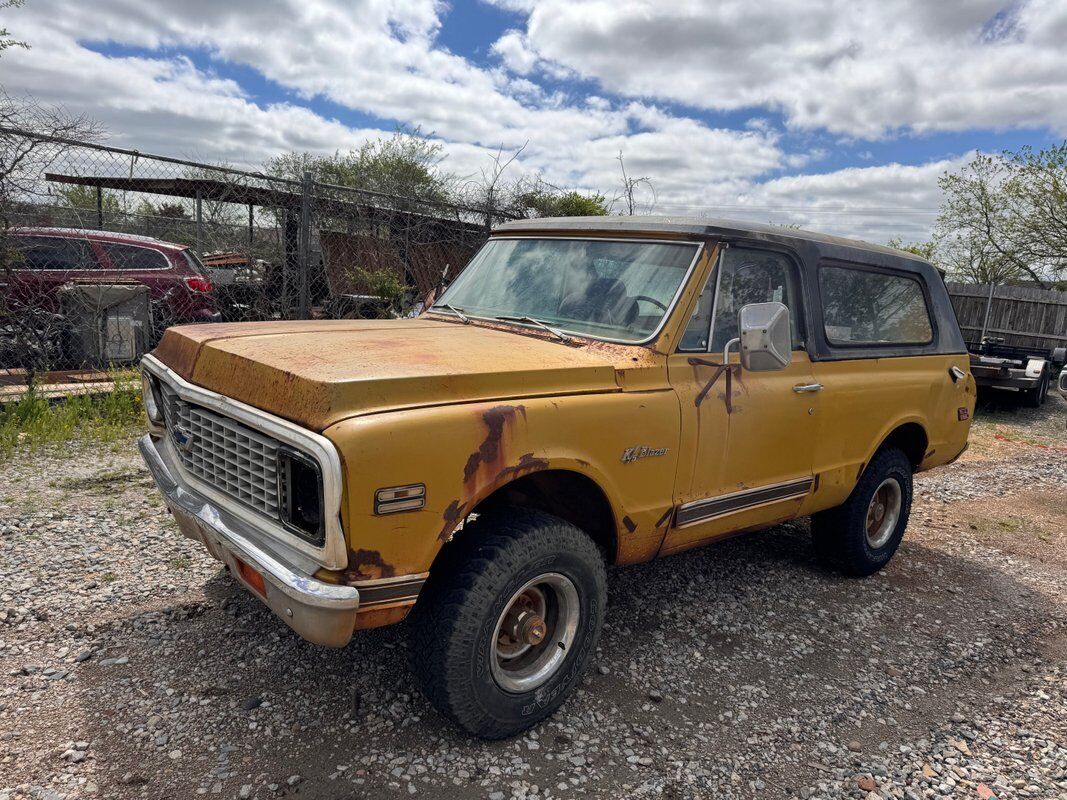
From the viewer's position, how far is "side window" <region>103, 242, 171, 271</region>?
25.9 ft

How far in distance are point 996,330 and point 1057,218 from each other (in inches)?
228

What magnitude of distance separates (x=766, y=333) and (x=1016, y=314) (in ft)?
47.0

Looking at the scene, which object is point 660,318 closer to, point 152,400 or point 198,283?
point 152,400

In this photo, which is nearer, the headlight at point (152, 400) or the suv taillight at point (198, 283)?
the headlight at point (152, 400)

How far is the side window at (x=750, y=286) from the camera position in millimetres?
3311

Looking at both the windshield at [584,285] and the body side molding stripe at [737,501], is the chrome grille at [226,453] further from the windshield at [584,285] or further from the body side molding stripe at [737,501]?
the body side molding stripe at [737,501]

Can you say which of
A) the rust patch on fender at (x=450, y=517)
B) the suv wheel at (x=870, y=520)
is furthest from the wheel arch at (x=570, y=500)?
the suv wheel at (x=870, y=520)

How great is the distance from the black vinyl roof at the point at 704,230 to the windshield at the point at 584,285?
68mm

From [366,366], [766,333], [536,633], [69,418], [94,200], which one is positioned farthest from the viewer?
[94,200]

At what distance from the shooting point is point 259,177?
23.4 ft

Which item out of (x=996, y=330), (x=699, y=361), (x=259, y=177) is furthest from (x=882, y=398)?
(x=996, y=330)

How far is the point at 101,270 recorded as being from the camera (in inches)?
296

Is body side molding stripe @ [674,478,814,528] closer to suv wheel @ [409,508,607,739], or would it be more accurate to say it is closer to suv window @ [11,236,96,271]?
suv wheel @ [409,508,607,739]

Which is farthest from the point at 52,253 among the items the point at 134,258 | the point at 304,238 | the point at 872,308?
the point at 872,308
